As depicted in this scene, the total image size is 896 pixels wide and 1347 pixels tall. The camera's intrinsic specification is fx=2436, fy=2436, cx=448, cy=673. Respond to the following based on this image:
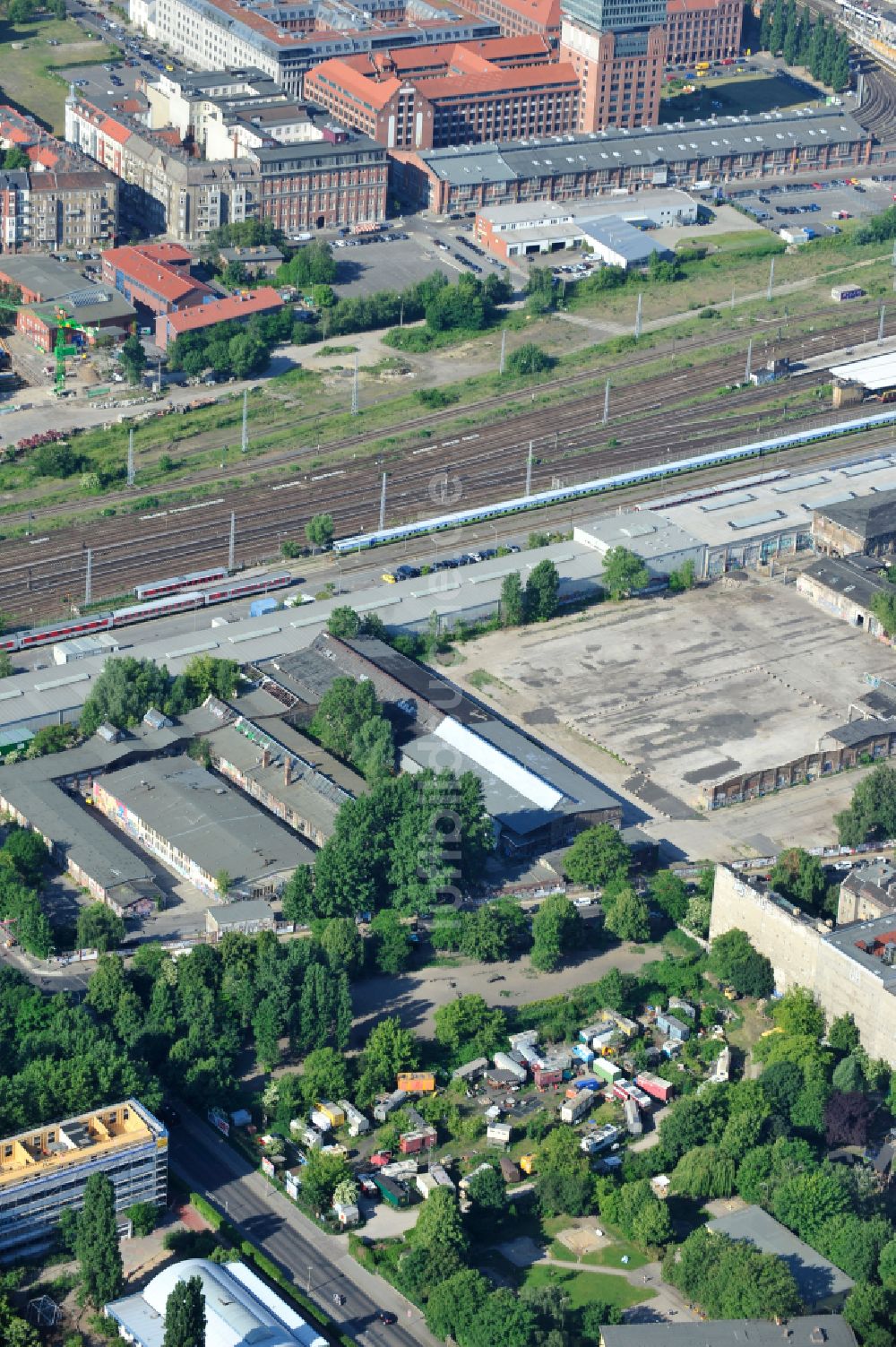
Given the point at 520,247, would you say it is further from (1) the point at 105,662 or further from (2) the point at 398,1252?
(2) the point at 398,1252

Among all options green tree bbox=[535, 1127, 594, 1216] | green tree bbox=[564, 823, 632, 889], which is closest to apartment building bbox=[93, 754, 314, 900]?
green tree bbox=[564, 823, 632, 889]

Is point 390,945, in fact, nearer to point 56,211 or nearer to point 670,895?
point 670,895

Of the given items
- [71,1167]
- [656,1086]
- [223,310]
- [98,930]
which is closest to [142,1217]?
[71,1167]

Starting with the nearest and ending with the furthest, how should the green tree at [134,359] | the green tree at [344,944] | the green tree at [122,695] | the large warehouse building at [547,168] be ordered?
the green tree at [344,944] → the green tree at [122,695] → the green tree at [134,359] → the large warehouse building at [547,168]

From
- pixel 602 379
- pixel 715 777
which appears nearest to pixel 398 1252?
pixel 715 777

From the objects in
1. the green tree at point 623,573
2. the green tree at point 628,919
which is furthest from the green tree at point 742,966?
the green tree at point 623,573

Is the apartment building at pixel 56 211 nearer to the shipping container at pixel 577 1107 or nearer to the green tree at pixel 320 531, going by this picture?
the green tree at pixel 320 531

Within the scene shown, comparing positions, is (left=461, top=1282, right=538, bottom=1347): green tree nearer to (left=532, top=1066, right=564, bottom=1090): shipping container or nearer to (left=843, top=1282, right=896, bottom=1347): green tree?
(left=843, top=1282, right=896, bottom=1347): green tree
